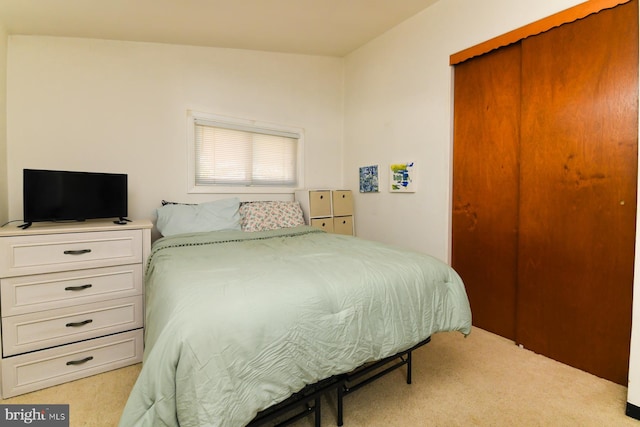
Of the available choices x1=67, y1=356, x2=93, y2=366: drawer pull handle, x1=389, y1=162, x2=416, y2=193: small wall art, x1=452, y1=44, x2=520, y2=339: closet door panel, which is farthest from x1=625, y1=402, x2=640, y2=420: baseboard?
x1=67, y1=356, x2=93, y2=366: drawer pull handle

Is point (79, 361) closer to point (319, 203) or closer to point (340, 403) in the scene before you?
point (340, 403)

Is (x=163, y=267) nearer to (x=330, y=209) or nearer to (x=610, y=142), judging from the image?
(x=330, y=209)

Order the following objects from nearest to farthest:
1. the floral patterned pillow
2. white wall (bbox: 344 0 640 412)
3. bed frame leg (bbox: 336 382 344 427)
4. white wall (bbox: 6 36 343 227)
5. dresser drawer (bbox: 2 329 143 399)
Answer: bed frame leg (bbox: 336 382 344 427), dresser drawer (bbox: 2 329 143 399), white wall (bbox: 6 36 343 227), white wall (bbox: 344 0 640 412), the floral patterned pillow

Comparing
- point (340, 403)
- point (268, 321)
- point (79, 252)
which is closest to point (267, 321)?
point (268, 321)

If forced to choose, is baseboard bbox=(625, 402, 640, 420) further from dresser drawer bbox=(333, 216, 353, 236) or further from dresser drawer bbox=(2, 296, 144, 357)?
dresser drawer bbox=(2, 296, 144, 357)

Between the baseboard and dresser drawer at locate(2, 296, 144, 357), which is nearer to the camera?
the baseboard

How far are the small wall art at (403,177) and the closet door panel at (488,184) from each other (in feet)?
1.31

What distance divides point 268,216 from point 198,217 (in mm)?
637

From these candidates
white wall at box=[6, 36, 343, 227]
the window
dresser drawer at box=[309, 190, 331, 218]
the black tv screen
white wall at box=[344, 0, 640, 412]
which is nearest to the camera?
the black tv screen

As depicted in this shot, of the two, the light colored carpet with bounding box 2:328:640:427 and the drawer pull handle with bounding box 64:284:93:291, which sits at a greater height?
the drawer pull handle with bounding box 64:284:93:291

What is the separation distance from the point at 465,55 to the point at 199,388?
2801 millimetres

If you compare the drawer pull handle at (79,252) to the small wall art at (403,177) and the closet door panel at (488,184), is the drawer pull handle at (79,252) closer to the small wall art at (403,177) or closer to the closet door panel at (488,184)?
the small wall art at (403,177)

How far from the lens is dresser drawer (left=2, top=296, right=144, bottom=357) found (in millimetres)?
1630

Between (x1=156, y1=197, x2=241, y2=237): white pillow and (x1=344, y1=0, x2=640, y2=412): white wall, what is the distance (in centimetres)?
156
